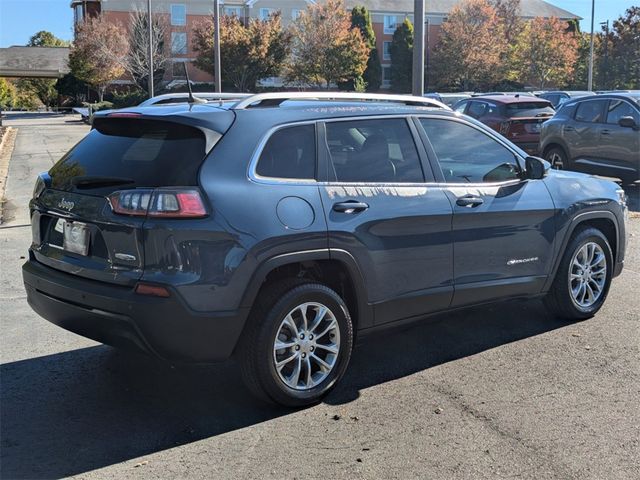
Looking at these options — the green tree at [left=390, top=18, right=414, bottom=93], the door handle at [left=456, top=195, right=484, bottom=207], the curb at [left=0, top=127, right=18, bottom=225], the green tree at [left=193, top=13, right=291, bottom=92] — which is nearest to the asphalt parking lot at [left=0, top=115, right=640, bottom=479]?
the door handle at [left=456, top=195, right=484, bottom=207]

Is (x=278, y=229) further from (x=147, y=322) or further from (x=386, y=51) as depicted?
(x=386, y=51)

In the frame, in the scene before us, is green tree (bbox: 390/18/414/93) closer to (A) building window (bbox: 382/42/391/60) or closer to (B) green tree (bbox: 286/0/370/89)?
(A) building window (bbox: 382/42/391/60)

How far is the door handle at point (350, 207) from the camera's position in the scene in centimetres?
414

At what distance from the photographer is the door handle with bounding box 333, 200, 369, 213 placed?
4141mm

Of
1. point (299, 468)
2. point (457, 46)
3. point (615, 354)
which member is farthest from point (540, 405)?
point (457, 46)

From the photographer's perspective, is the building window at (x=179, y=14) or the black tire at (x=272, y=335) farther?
the building window at (x=179, y=14)

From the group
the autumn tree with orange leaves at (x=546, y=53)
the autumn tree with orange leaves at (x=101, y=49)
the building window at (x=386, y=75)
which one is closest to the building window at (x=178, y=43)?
the autumn tree with orange leaves at (x=101, y=49)

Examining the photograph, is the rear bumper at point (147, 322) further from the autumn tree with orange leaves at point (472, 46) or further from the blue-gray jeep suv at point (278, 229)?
the autumn tree with orange leaves at point (472, 46)

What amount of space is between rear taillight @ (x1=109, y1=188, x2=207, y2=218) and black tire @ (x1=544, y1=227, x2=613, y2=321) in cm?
326

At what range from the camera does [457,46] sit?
198ft

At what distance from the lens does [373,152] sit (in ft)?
14.9

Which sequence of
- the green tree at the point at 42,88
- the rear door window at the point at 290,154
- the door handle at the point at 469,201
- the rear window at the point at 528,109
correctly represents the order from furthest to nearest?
the green tree at the point at 42,88, the rear window at the point at 528,109, the door handle at the point at 469,201, the rear door window at the point at 290,154

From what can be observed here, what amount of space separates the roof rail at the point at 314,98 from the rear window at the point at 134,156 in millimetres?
443

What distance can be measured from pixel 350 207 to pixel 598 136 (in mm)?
10327
